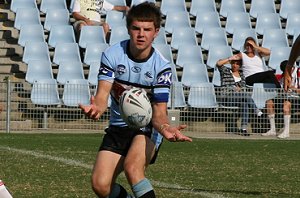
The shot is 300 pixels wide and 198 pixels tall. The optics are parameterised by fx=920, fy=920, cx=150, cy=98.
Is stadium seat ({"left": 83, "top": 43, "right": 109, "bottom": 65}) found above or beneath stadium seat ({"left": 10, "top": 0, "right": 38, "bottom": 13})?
beneath

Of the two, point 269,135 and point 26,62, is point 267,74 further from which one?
point 26,62

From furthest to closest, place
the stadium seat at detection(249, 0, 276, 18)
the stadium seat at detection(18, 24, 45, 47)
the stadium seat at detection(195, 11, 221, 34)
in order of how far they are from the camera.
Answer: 1. the stadium seat at detection(249, 0, 276, 18)
2. the stadium seat at detection(195, 11, 221, 34)
3. the stadium seat at detection(18, 24, 45, 47)

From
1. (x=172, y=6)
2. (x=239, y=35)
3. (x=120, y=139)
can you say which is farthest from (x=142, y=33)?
(x=172, y=6)

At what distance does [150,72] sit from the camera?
7.22 m

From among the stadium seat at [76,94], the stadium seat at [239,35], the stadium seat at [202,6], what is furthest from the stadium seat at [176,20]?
the stadium seat at [76,94]

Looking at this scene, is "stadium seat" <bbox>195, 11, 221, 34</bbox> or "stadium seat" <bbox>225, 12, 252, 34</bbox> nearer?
"stadium seat" <bbox>195, 11, 221, 34</bbox>

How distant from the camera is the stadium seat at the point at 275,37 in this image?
2175 cm

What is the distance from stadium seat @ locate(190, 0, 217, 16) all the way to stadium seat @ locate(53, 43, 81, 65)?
140 inches

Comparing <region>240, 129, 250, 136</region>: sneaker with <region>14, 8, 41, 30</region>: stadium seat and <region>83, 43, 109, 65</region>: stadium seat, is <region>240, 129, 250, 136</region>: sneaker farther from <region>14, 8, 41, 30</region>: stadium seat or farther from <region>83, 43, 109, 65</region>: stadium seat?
<region>14, 8, 41, 30</region>: stadium seat

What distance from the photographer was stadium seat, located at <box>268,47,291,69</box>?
69.1 ft

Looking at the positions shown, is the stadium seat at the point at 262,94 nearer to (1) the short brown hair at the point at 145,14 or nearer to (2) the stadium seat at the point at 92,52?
(2) the stadium seat at the point at 92,52

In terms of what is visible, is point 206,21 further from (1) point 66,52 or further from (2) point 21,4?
(2) point 21,4

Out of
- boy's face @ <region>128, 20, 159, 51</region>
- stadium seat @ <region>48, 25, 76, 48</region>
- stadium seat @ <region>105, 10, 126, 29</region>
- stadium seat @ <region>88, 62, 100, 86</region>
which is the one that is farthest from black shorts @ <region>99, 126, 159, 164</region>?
stadium seat @ <region>105, 10, 126, 29</region>

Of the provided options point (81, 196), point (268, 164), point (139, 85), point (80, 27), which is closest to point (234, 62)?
point (80, 27)
